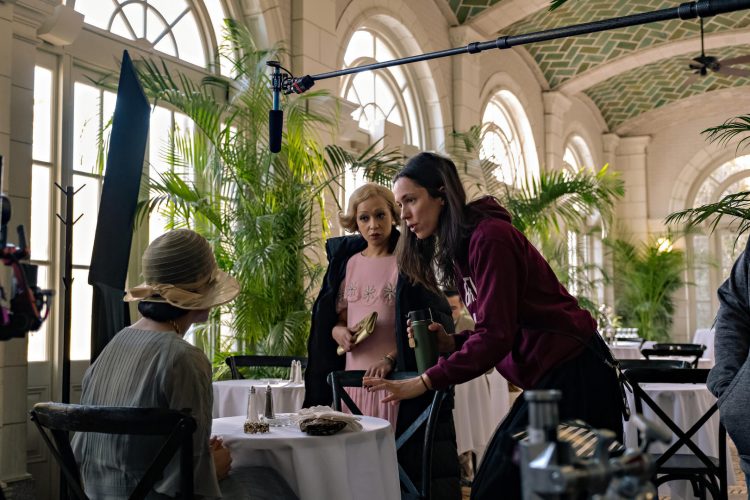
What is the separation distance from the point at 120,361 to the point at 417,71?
775cm

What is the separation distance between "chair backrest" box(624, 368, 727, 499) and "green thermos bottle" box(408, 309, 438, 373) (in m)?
1.39

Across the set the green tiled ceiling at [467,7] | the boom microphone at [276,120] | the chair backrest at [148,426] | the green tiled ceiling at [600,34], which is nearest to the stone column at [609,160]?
the green tiled ceiling at [600,34]

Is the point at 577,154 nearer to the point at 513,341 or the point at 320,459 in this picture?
the point at 320,459

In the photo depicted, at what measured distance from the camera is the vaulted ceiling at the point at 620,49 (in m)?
10.5

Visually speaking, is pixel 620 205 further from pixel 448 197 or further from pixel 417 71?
pixel 448 197

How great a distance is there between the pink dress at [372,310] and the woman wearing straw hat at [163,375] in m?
1.14

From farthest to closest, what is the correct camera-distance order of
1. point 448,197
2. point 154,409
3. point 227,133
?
point 227,133 < point 448,197 < point 154,409

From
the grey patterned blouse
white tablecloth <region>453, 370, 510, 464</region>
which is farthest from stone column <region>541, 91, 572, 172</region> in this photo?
the grey patterned blouse

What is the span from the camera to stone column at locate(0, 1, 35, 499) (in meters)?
4.16

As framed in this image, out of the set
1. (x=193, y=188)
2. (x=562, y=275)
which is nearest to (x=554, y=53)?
(x=562, y=275)

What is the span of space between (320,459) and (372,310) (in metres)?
1.12

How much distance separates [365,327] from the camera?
335 cm

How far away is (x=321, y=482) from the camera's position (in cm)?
241

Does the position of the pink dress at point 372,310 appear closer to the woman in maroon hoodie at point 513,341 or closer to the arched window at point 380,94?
the woman in maroon hoodie at point 513,341
